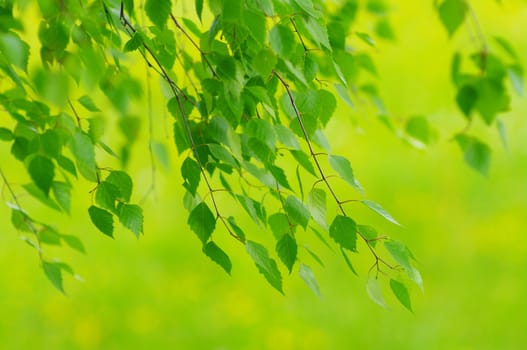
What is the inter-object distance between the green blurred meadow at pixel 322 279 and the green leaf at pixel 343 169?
6.84 feet

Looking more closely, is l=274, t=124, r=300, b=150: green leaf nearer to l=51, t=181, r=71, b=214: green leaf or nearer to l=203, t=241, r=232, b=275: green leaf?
l=203, t=241, r=232, b=275: green leaf

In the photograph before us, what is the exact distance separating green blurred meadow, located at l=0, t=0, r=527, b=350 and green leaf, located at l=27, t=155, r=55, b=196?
226cm

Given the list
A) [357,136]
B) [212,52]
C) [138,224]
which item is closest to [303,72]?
[212,52]

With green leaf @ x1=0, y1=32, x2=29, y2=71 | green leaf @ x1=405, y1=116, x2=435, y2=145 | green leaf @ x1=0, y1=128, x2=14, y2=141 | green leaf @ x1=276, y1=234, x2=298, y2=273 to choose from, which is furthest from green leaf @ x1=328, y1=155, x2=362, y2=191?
green leaf @ x1=405, y1=116, x2=435, y2=145

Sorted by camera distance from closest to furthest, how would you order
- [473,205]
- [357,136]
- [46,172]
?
1. [46,172]
2. [473,205]
3. [357,136]

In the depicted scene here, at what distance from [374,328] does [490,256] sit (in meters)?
0.75

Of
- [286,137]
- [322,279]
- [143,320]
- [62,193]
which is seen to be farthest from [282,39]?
[322,279]

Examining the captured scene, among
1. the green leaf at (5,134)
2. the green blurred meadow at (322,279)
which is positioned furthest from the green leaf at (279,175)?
the green blurred meadow at (322,279)

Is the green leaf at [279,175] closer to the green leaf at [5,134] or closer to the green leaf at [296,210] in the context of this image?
the green leaf at [296,210]

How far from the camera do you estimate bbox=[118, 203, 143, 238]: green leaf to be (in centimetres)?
136

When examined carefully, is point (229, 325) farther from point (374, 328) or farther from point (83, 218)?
point (83, 218)

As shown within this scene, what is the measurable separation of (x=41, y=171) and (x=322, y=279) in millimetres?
2856

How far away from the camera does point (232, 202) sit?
448 cm

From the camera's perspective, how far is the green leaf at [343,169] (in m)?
1.30
